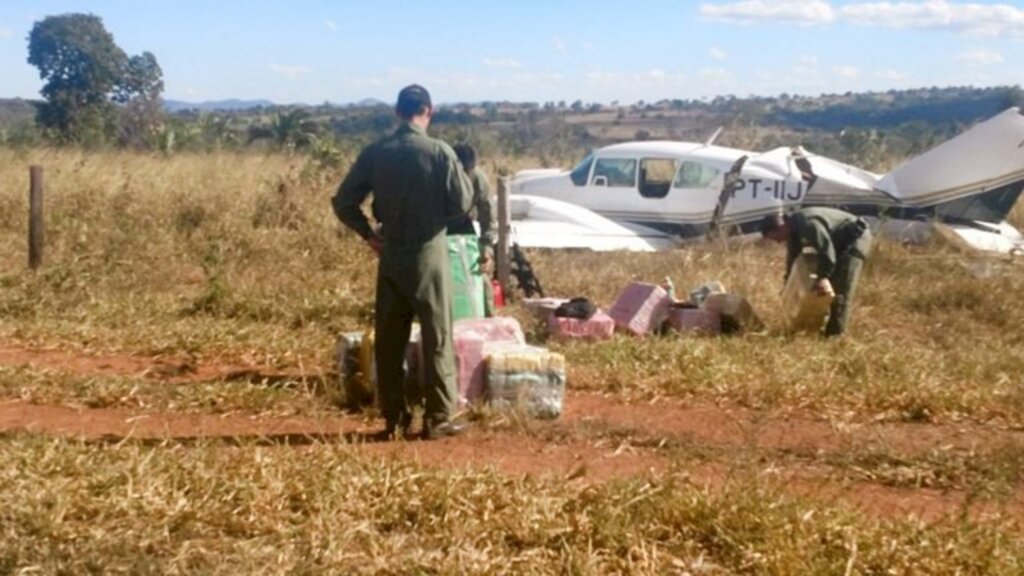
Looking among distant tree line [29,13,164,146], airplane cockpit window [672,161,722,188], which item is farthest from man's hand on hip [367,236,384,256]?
distant tree line [29,13,164,146]

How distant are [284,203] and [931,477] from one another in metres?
12.5

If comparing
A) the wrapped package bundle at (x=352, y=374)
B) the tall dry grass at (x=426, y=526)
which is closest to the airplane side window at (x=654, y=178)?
the wrapped package bundle at (x=352, y=374)

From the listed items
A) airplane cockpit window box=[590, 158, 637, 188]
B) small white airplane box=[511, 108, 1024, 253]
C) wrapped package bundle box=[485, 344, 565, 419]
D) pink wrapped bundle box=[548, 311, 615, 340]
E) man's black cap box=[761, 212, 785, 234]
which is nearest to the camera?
wrapped package bundle box=[485, 344, 565, 419]

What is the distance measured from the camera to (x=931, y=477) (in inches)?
243

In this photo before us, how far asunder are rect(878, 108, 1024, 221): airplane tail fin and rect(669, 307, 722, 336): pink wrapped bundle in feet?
25.7

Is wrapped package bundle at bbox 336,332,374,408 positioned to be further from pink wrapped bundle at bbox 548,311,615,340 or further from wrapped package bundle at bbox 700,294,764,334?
wrapped package bundle at bbox 700,294,764,334

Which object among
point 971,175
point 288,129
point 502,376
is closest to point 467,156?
point 502,376

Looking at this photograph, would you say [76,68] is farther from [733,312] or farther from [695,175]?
[733,312]

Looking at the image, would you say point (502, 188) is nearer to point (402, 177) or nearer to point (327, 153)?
point (402, 177)

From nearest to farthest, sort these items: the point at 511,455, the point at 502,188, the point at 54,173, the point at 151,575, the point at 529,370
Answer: the point at 151,575 < the point at 511,455 < the point at 529,370 < the point at 502,188 < the point at 54,173

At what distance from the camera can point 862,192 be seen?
676 inches

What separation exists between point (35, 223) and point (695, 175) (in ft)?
29.5

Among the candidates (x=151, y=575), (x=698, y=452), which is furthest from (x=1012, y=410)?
(x=151, y=575)

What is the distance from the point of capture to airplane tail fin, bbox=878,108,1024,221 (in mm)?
17266
